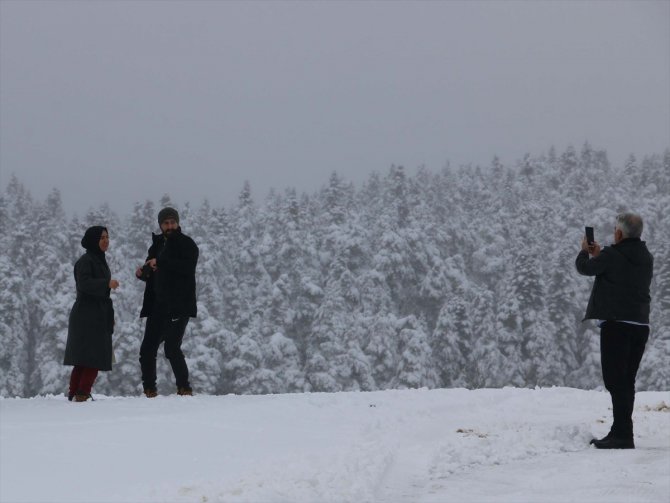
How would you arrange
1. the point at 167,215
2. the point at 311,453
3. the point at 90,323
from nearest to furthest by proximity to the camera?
1. the point at 311,453
2. the point at 90,323
3. the point at 167,215

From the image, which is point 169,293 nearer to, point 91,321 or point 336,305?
point 91,321

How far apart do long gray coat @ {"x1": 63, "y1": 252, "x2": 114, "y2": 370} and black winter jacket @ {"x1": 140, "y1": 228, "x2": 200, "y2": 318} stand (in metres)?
0.51

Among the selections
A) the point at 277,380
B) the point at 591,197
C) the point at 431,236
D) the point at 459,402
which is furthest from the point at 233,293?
the point at 591,197

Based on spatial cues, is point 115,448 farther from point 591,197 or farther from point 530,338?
point 591,197

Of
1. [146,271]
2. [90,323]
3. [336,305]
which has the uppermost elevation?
[146,271]

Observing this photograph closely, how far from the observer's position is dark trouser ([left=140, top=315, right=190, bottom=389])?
32.7 ft

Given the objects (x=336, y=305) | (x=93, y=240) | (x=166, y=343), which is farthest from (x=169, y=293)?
(x=336, y=305)

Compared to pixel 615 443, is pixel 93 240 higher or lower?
higher

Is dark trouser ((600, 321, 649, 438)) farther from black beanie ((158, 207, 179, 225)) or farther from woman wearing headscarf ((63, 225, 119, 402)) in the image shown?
woman wearing headscarf ((63, 225, 119, 402))

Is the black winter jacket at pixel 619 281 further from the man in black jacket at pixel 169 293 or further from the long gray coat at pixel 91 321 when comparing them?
the long gray coat at pixel 91 321

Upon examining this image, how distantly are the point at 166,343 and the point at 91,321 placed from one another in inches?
35.9

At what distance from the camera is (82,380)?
9578 mm

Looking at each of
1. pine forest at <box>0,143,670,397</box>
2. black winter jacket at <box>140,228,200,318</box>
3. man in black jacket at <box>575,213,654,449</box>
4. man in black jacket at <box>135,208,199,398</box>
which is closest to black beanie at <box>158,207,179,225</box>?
man in black jacket at <box>135,208,199,398</box>

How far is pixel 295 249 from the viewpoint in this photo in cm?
5891
